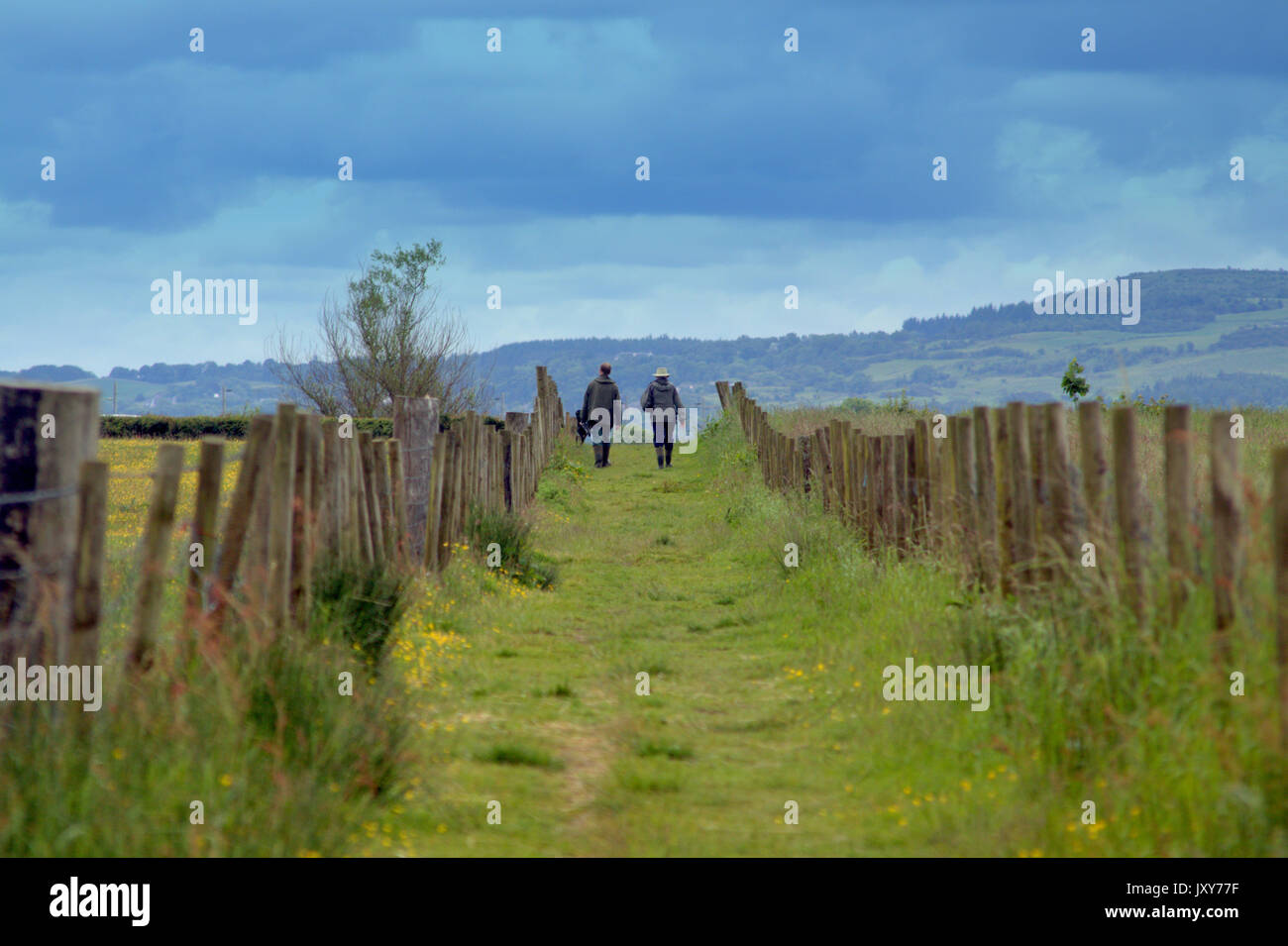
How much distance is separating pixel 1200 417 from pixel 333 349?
27779mm

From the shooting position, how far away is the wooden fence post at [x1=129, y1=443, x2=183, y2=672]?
4.69m

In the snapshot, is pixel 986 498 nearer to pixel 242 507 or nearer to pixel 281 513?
pixel 281 513

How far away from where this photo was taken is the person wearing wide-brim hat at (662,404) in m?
23.8

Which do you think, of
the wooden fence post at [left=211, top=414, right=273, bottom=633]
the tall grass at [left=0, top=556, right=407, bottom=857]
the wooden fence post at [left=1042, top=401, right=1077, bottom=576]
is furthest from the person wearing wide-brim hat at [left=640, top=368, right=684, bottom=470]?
the tall grass at [left=0, top=556, right=407, bottom=857]

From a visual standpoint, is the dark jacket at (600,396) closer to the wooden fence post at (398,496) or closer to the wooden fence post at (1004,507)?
the wooden fence post at (398,496)

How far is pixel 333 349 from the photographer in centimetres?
4003

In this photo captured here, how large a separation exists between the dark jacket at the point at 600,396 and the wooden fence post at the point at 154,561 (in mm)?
20070

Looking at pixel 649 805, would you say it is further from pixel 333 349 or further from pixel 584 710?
pixel 333 349

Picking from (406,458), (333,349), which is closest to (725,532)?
(406,458)

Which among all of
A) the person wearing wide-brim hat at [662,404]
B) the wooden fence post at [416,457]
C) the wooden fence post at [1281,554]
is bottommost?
the wooden fence post at [1281,554]

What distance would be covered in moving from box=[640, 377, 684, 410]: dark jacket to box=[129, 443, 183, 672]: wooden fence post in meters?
19.1

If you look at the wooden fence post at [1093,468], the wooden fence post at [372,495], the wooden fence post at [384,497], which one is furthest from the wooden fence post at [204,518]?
the wooden fence post at [1093,468]

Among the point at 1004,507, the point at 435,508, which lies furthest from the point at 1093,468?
the point at 435,508

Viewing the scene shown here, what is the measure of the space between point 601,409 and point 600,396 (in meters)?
0.28
